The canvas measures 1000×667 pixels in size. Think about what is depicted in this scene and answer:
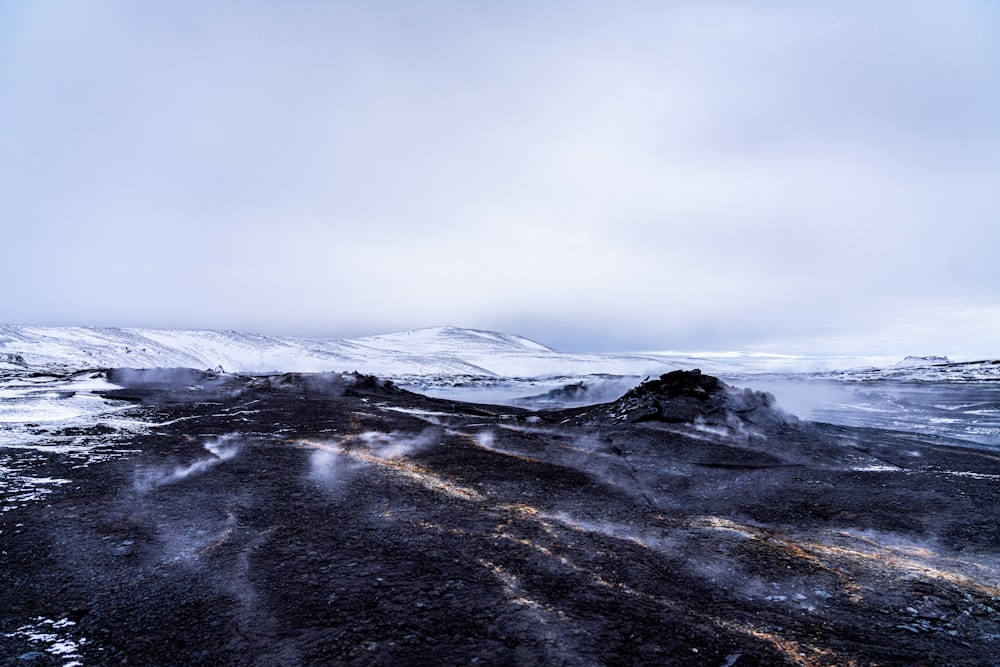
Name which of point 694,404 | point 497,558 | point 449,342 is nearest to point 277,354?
point 449,342

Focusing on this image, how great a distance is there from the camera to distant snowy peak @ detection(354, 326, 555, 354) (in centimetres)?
8169

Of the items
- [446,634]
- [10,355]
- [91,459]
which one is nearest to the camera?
[446,634]

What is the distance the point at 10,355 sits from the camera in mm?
30438

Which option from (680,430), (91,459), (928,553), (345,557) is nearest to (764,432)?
(680,430)

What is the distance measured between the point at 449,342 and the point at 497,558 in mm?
85319

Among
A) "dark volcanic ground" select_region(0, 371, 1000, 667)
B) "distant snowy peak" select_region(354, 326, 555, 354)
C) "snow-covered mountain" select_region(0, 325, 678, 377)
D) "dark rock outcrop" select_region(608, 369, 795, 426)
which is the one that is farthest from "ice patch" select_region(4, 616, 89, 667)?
"distant snowy peak" select_region(354, 326, 555, 354)

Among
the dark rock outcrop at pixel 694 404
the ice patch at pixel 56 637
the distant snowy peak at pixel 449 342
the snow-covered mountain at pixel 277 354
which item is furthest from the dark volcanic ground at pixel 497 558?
the distant snowy peak at pixel 449 342

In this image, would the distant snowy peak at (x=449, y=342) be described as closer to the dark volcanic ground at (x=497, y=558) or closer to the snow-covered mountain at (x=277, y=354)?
the snow-covered mountain at (x=277, y=354)

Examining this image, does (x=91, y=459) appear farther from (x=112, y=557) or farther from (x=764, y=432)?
(x=764, y=432)

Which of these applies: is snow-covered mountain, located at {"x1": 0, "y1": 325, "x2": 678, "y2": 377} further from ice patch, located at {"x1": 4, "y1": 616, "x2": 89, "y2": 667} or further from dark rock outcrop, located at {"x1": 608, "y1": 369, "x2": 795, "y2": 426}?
ice patch, located at {"x1": 4, "y1": 616, "x2": 89, "y2": 667}

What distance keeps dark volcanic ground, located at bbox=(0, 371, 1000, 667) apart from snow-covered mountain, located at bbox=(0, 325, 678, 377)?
103 ft

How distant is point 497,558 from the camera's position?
14.2 feet

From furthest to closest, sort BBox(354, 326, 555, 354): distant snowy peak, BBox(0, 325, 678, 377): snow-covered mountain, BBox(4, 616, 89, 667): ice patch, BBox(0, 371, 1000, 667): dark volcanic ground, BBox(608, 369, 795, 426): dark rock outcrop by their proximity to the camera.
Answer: BBox(354, 326, 555, 354): distant snowy peak
BBox(0, 325, 678, 377): snow-covered mountain
BBox(608, 369, 795, 426): dark rock outcrop
BBox(0, 371, 1000, 667): dark volcanic ground
BBox(4, 616, 89, 667): ice patch

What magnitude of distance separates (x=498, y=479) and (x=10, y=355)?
123ft
